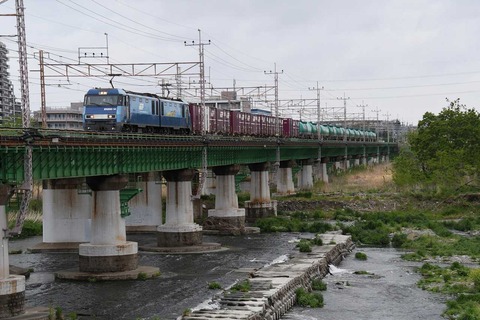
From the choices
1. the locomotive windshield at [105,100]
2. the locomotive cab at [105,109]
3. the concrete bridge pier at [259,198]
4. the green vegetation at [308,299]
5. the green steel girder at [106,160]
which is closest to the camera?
the green steel girder at [106,160]

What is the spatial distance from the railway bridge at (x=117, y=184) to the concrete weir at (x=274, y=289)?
343 inches

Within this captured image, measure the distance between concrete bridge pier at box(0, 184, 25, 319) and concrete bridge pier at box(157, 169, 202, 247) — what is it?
29574 millimetres

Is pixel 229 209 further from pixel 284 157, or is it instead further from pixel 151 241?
pixel 284 157

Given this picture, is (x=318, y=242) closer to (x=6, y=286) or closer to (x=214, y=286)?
(x=214, y=286)

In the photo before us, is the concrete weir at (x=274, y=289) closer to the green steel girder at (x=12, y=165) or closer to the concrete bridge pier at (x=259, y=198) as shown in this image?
the green steel girder at (x=12, y=165)

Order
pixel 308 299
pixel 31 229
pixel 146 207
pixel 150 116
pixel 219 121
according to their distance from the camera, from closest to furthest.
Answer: pixel 308 299 → pixel 150 116 → pixel 31 229 → pixel 146 207 → pixel 219 121

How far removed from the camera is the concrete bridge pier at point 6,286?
3644 centimetres

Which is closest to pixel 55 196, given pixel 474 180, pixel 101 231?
pixel 101 231

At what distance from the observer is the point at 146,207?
279 feet

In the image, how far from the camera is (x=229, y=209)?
8175 centimetres

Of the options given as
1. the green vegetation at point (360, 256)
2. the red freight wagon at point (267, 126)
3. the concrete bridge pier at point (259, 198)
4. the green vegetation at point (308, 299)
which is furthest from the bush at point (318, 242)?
the red freight wagon at point (267, 126)

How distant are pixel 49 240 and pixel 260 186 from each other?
31.3 m

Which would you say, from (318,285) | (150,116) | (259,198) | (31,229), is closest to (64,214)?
(150,116)

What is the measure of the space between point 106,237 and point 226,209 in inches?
1188
